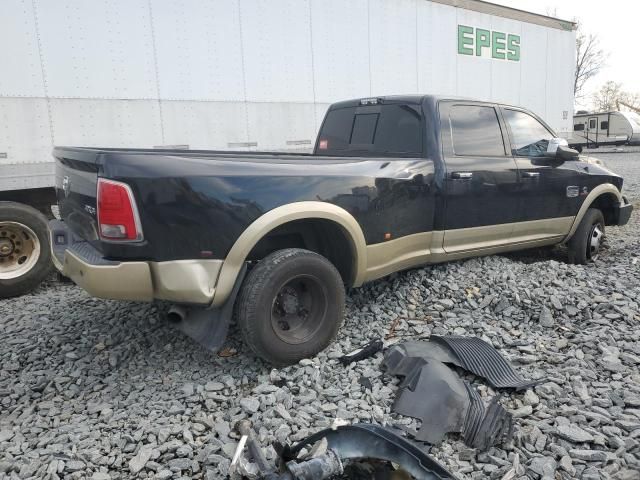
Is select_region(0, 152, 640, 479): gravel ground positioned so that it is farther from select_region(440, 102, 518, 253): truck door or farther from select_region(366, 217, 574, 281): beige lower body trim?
select_region(440, 102, 518, 253): truck door

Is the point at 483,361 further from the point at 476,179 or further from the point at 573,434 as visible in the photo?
the point at 476,179

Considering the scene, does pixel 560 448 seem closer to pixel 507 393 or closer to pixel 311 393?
pixel 507 393

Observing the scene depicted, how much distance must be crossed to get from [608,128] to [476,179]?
1024 inches

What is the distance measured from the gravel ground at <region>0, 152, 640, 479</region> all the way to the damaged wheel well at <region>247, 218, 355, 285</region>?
1.76ft

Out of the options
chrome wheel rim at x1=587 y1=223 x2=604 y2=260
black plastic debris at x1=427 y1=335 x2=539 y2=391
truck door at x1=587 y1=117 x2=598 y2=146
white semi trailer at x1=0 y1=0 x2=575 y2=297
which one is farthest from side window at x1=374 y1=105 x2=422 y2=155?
truck door at x1=587 y1=117 x2=598 y2=146

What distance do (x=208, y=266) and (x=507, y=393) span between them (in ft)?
6.51

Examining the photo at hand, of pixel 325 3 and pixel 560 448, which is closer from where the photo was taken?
Answer: pixel 560 448

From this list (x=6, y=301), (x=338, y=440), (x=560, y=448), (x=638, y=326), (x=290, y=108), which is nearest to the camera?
(x=338, y=440)

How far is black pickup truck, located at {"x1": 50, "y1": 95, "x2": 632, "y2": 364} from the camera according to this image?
3160 millimetres

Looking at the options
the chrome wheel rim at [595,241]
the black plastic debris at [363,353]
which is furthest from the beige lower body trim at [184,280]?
the chrome wheel rim at [595,241]

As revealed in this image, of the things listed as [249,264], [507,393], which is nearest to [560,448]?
[507,393]

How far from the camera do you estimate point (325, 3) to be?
735 cm

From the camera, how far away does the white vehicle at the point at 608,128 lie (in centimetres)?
2608

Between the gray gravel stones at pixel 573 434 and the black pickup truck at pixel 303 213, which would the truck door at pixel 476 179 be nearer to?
the black pickup truck at pixel 303 213
